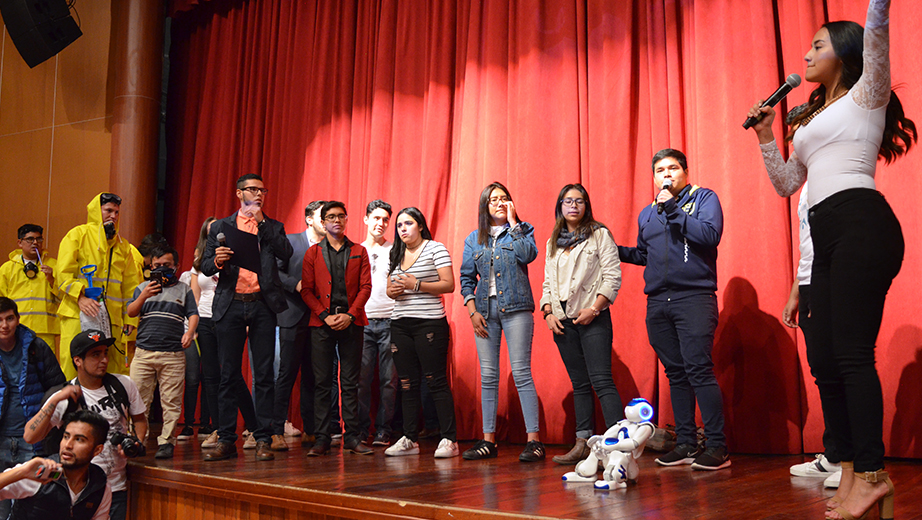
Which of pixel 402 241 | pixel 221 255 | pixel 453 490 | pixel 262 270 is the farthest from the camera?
pixel 402 241

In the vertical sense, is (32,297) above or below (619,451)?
above

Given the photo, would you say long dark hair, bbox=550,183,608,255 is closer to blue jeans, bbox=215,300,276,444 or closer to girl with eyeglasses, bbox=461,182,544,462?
girl with eyeglasses, bbox=461,182,544,462

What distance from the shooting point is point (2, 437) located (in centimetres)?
331

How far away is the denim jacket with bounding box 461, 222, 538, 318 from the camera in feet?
10.7

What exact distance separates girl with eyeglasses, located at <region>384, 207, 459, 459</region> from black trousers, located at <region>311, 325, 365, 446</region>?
0.21m

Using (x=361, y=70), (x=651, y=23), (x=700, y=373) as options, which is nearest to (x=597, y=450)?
(x=700, y=373)

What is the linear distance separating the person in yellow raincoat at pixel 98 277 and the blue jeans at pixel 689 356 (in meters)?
3.09

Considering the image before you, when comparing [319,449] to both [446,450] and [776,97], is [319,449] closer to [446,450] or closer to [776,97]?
[446,450]

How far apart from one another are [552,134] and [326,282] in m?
1.73

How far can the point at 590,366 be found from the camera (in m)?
3.01

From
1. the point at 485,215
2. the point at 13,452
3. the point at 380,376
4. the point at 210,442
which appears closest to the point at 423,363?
the point at 485,215

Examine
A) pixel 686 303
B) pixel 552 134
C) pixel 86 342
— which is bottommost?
pixel 86 342

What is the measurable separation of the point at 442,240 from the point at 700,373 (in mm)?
2210

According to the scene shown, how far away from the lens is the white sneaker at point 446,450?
3.26 meters
